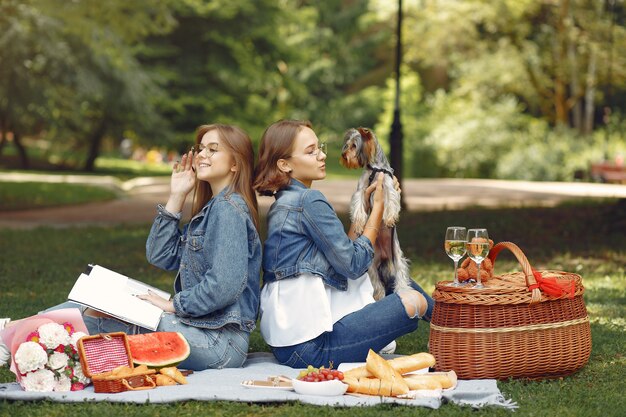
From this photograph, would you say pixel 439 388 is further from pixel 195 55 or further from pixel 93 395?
pixel 195 55

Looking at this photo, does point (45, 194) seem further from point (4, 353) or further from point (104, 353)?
point (104, 353)

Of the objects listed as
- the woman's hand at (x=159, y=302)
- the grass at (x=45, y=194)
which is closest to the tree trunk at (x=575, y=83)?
the grass at (x=45, y=194)

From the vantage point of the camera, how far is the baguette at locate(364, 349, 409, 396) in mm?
5203

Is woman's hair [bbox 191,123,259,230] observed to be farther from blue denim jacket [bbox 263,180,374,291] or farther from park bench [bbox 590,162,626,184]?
park bench [bbox 590,162,626,184]

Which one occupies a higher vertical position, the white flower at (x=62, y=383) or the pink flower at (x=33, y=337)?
the pink flower at (x=33, y=337)

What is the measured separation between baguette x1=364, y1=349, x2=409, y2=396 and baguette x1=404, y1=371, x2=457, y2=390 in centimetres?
7

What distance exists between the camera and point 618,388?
567 cm

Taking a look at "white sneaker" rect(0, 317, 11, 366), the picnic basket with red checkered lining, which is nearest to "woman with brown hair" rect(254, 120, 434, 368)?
the picnic basket with red checkered lining

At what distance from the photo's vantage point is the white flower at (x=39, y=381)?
5.25 meters

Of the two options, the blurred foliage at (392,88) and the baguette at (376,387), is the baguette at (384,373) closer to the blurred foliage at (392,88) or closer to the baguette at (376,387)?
the baguette at (376,387)

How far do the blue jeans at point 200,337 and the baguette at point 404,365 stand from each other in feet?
2.38

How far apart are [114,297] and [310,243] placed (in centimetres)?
109

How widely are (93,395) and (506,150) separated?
89.1ft

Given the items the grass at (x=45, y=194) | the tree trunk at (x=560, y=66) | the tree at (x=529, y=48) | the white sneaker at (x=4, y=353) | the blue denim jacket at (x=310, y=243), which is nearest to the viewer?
the blue denim jacket at (x=310, y=243)
